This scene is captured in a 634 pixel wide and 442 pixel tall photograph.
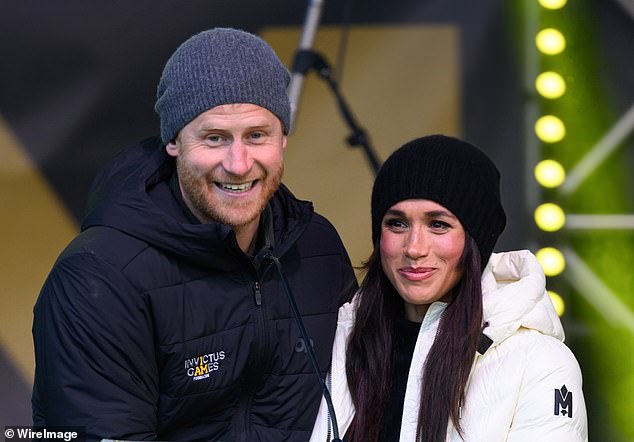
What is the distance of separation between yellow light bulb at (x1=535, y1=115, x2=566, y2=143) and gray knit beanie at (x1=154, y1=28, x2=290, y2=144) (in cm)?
131

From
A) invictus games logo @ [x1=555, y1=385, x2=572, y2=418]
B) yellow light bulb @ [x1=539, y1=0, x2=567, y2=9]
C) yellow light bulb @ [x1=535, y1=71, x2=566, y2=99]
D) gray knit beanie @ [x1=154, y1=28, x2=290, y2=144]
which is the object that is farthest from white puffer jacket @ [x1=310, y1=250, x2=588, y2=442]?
yellow light bulb @ [x1=539, y1=0, x2=567, y2=9]

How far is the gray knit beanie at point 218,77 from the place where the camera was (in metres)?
2.49

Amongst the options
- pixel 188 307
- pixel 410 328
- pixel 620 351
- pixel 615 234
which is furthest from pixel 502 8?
pixel 188 307

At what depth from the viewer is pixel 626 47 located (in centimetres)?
365

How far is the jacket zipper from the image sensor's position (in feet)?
8.46

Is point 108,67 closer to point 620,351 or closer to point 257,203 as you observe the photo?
point 257,203

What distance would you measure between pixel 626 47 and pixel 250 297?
1634mm

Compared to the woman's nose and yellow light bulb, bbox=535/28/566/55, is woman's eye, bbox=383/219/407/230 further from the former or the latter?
yellow light bulb, bbox=535/28/566/55

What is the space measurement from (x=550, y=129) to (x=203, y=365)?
5.20 ft

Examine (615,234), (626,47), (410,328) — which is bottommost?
(410,328)

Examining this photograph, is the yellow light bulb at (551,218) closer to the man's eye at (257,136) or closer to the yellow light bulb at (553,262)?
the yellow light bulb at (553,262)

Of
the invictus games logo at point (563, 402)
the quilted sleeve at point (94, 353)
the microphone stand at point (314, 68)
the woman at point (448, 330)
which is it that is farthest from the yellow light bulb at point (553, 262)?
the quilted sleeve at point (94, 353)

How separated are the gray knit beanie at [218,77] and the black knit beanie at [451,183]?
0.28m

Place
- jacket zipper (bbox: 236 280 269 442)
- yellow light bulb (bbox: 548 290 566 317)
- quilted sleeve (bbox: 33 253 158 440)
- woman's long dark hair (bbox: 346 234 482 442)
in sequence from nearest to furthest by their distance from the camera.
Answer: quilted sleeve (bbox: 33 253 158 440) < woman's long dark hair (bbox: 346 234 482 442) < jacket zipper (bbox: 236 280 269 442) < yellow light bulb (bbox: 548 290 566 317)
